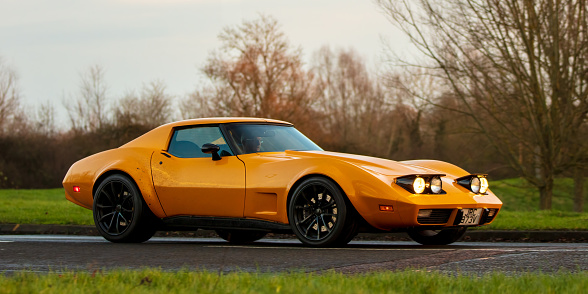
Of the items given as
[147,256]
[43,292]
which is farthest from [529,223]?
[43,292]

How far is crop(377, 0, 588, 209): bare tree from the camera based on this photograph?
20.1m

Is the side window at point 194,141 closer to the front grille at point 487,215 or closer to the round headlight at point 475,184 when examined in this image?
the round headlight at point 475,184

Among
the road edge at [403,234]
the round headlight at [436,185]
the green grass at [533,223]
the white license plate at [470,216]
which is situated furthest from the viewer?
the green grass at [533,223]

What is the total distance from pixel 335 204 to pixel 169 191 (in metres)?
2.14

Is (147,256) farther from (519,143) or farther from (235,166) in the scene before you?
(519,143)

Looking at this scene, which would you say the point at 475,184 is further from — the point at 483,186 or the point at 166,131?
the point at 166,131

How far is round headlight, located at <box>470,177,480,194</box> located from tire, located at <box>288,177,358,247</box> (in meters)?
1.37

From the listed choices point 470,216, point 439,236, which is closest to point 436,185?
point 470,216

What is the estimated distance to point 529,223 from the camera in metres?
11.6

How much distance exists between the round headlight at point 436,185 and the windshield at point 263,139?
178 centimetres

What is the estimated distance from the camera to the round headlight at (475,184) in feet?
24.8

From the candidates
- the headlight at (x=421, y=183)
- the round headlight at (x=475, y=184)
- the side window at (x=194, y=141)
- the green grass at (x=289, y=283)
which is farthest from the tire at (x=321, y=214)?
the green grass at (x=289, y=283)

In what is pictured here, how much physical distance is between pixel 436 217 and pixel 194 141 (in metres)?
2.97

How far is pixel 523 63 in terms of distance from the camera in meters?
21.1
